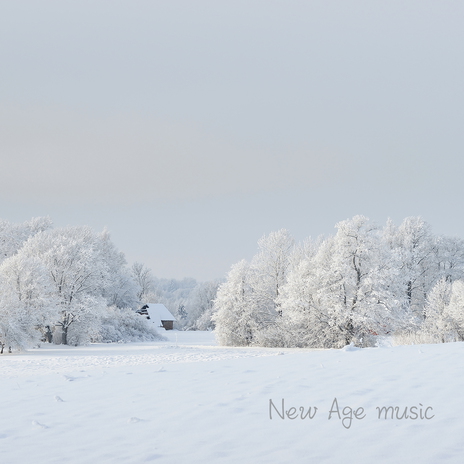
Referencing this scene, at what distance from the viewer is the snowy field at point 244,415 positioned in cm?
566

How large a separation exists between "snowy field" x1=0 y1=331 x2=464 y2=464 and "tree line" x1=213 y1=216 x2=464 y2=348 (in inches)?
715

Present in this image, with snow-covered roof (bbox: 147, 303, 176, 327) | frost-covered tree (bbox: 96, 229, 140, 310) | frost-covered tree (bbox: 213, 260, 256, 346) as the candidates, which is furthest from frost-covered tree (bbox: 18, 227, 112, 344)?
snow-covered roof (bbox: 147, 303, 176, 327)

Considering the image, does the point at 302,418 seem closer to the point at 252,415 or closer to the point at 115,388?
the point at 252,415

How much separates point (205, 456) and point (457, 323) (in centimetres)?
3130

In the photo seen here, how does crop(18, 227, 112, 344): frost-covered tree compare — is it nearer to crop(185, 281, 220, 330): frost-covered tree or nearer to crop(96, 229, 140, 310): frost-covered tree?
crop(96, 229, 140, 310): frost-covered tree

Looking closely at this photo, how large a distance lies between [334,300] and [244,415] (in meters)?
25.3

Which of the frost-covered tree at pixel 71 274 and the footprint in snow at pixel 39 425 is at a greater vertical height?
the frost-covered tree at pixel 71 274

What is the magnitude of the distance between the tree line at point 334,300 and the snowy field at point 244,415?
18.1 m

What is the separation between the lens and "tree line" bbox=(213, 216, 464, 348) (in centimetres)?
3102

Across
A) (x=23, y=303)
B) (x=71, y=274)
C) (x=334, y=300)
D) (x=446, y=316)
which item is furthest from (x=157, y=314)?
(x=446, y=316)

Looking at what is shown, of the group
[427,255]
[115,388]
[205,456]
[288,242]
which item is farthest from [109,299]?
[205,456]

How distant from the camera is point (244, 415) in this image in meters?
7.14

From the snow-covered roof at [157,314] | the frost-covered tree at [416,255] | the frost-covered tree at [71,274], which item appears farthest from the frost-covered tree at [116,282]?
the frost-covered tree at [416,255]

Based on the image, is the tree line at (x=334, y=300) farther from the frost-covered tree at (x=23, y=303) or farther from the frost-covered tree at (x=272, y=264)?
the frost-covered tree at (x=23, y=303)
